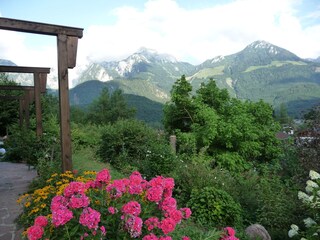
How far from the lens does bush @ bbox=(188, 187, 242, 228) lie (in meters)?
5.23

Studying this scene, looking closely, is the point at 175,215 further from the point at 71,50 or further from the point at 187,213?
the point at 71,50

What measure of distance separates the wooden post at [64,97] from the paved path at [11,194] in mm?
1121

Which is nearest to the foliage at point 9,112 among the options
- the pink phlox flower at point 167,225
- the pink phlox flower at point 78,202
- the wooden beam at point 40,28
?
the wooden beam at point 40,28

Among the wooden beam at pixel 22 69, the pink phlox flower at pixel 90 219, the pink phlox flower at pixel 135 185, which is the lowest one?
the pink phlox flower at pixel 90 219

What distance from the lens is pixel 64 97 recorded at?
16.7 ft

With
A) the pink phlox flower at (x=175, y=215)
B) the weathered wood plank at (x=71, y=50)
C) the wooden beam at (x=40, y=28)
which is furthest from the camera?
the weathered wood plank at (x=71, y=50)

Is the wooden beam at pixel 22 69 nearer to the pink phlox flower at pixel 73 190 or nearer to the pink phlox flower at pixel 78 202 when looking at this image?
the pink phlox flower at pixel 73 190

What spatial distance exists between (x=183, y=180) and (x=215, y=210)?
1.46 metres

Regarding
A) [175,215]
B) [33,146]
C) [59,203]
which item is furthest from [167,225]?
[33,146]

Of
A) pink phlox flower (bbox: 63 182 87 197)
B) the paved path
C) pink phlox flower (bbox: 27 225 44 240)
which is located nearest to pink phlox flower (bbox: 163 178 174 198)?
pink phlox flower (bbox: 63 182 87 197)

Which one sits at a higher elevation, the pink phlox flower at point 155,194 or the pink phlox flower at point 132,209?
the pink phlox flower at point 155,194

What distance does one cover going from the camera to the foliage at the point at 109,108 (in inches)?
1507

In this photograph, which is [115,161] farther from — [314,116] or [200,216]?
[314,116]

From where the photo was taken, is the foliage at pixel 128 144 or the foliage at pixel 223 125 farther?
the foliage at pixel 223 125
